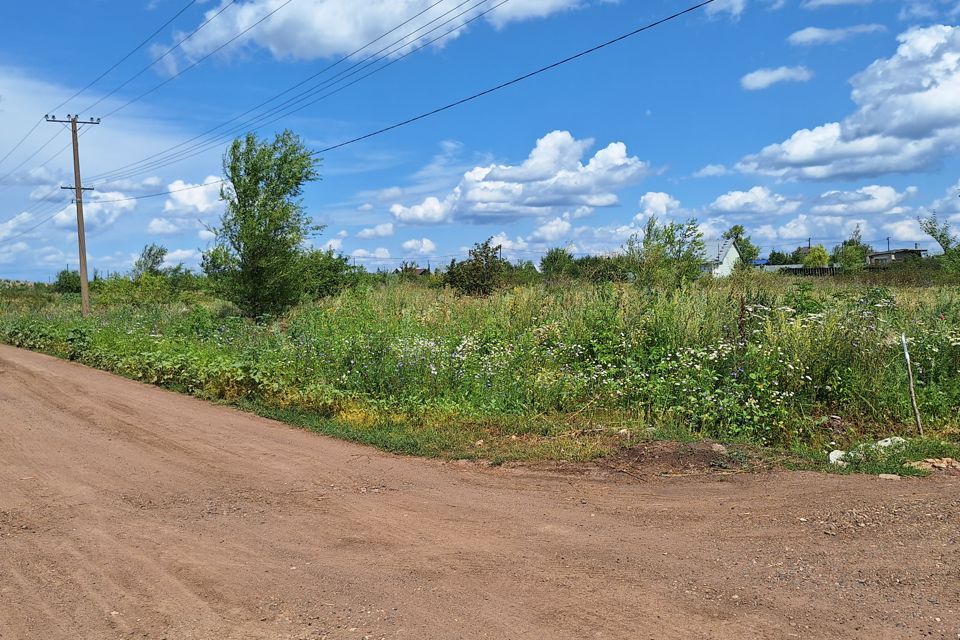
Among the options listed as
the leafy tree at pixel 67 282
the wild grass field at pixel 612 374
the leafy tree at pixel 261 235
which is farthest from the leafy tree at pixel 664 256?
the leafy tree at pixel 67 282

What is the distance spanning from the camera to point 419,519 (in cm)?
575

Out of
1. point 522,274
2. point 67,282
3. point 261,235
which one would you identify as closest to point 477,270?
point 522,274

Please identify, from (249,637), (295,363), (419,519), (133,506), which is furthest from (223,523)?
(295,363)

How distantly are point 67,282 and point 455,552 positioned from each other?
70.4m

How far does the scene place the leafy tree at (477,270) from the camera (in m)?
33.5

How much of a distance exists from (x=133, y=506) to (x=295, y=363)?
5301mm

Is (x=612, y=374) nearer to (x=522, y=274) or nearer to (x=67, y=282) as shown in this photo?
(x=522, y=274)

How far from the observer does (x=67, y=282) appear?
64.3m

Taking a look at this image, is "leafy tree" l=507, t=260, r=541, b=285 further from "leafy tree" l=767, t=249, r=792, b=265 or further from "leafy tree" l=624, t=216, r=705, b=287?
"leafy tree" l=767, t=249, r=792, b=265

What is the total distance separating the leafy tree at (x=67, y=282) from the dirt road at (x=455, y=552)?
64.4 m

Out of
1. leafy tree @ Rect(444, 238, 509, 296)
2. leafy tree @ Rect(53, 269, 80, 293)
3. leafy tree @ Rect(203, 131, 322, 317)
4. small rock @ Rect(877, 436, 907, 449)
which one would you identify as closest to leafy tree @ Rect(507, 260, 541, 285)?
leafy tree @ Rect(444, 238, 509, 296)

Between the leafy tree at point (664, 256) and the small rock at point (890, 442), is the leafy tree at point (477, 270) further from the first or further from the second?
the small rock at point (890, 442)

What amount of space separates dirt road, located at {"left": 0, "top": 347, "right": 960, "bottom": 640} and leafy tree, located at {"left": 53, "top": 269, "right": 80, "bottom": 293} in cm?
6439

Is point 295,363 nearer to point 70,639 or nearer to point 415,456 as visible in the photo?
point 415,456
